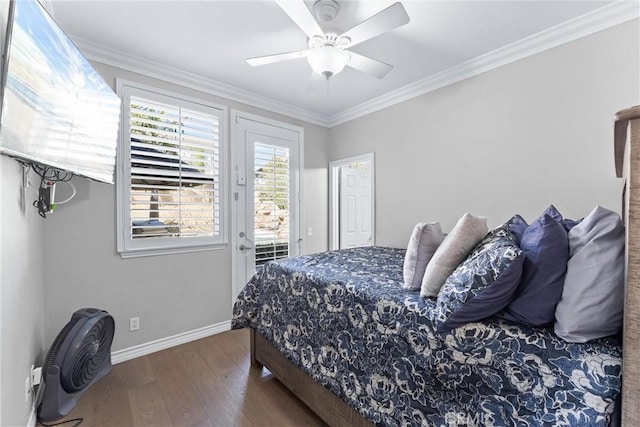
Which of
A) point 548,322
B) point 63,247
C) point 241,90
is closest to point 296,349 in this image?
point 548,322

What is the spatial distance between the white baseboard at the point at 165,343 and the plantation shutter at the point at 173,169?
96 cm

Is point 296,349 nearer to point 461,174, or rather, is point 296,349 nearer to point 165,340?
point 165,340

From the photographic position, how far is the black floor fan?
1.64 m

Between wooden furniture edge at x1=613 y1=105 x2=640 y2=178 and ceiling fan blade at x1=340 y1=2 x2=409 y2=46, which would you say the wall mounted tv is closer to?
ceiling fan blade at x1=340 y1=2 x2=409 y2=46

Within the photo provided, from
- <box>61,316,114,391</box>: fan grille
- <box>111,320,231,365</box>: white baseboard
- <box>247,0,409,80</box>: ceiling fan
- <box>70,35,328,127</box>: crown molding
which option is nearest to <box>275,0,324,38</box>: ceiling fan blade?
<box>247,0,409,80</box>: ceiling fan

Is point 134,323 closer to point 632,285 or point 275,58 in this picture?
point 275,58

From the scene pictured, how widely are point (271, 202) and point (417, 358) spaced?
2577mm

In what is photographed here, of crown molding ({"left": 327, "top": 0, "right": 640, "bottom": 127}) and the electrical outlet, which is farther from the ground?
crown molding ({"left": 327, "top": 0, "right": 640, "bottom": 127})

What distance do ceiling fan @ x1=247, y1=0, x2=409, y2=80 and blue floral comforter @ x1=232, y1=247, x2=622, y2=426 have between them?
56.6 inches

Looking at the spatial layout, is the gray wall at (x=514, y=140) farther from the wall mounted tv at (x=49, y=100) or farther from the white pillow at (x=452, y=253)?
the wall mounted tv at (x=49, y=100)

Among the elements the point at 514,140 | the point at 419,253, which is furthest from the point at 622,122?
the point at 514,140

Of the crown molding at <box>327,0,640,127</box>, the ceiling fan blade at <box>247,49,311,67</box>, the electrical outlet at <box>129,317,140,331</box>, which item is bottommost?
the electrical outlet at <box>129,317,140,331</box>

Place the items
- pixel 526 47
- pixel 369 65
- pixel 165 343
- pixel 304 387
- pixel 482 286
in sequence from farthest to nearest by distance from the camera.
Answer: pixel 165 343 < pixel 526 47 < pixel 369 65 < pixel 304 387 < pixel 482 286

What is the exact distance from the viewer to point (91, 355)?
6.01 ft
